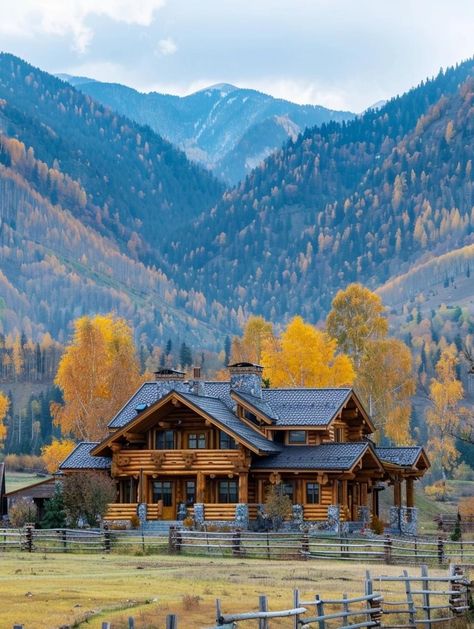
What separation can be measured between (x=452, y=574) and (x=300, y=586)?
5517 millimetres

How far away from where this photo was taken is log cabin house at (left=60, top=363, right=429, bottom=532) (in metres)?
73.4

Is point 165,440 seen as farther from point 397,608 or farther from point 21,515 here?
point 397,608

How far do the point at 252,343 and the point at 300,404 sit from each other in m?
72.7

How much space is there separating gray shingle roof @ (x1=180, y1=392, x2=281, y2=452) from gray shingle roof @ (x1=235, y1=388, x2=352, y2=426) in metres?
1.19

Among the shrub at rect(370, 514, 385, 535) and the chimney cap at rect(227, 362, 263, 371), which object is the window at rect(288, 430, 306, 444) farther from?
the shrub at rect(370, 514, 385, 535)

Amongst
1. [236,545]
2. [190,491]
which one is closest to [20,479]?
[190,491]

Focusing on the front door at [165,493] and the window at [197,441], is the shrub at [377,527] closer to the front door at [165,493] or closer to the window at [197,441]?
the window at [197,441]

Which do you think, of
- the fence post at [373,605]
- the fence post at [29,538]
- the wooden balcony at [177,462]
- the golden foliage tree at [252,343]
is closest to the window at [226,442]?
the wooden balcony at [177,462]

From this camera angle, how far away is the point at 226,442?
2980 inches

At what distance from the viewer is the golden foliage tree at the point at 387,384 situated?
380 feet

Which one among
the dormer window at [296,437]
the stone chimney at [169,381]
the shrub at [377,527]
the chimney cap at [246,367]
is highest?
the chimney cap at [246,367]

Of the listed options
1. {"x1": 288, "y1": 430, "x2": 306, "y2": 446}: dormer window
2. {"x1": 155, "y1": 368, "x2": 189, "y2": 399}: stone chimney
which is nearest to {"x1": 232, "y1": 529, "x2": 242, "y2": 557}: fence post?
{"x1": 288, "y1": 430, "x2": 306, "y2": 446}: dormer window

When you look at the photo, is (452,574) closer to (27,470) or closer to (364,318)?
(364,318)

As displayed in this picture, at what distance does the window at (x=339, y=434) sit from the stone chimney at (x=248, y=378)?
186 inches
